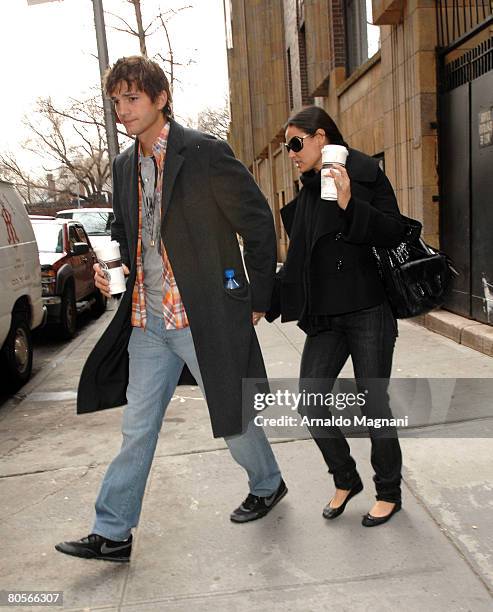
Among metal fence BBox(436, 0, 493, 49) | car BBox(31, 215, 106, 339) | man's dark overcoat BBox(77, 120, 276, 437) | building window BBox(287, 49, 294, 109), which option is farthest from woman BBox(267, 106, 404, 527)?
building window BBox(287, 49, 294, 109)

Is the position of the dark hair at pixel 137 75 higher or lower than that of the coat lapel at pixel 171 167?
higher

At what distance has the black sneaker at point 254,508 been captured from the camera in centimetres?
335

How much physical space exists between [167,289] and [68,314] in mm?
7413

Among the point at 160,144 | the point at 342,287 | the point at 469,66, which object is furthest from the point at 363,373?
the point at 469,66

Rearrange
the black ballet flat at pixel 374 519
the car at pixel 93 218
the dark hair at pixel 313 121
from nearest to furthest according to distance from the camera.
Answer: the dark hair at pixel 313 121 < the black ballet flat at pixel 374 519 < the car at pixel 93 218

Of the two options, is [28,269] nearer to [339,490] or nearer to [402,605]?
[339,490]

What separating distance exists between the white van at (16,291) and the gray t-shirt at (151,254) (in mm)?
3815

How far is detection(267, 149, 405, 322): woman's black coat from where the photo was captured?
9.43 ft

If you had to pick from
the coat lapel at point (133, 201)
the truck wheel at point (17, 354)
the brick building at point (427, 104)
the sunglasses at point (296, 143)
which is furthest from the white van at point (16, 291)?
the brick building at point (427, 104)

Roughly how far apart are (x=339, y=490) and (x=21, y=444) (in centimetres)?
270

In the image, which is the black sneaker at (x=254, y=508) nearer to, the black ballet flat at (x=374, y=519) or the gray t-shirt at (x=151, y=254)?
the black ballet flat at (x=374, y=519)

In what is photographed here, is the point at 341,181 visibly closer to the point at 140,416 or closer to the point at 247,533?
the point at 140,416

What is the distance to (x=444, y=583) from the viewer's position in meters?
2.66

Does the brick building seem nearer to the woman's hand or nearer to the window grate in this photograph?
the window grate
